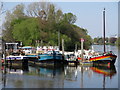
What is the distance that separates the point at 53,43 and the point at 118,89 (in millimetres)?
38818

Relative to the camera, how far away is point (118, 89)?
28.7 meters

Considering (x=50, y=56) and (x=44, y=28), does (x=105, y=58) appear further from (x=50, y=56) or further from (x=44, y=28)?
(x=44, y=28)

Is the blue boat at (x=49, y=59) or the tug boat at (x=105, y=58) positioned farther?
the blue boat at (x=49, y=59)

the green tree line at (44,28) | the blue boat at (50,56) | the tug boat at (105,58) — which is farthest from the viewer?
the green tree line at (44,28)

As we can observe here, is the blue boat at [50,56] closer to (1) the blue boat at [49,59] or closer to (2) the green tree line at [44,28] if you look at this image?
(1) the blue boat at [49,59]

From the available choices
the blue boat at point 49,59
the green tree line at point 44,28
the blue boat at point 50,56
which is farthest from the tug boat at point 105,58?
the green tree line at point 44,28

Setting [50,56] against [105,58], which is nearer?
[105,58]

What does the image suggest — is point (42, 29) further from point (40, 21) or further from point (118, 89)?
point (118, 89)

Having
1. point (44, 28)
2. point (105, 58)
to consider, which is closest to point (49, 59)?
point (105, 58)

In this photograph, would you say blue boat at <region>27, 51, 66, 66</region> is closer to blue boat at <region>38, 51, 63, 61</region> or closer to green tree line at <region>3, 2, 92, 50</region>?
blue boat at <region>38, 51, 63, 61</region>

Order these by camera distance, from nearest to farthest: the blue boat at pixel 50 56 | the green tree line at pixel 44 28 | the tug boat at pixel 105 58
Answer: the tug boat at pixel 105 58 → the blue boat at pixel 50 56 → the green tree line at pixel 44 28

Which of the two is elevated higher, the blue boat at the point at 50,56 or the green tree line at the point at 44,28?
the green tree line at the point at 44,28

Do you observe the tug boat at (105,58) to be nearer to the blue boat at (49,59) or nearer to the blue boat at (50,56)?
the blue boat at (49,59)

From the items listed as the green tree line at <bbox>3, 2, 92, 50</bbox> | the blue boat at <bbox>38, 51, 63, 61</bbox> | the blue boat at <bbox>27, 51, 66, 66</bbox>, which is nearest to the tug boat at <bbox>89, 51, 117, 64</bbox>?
the blue boat at <bbox>27, 51, 66, 66</bbox>
